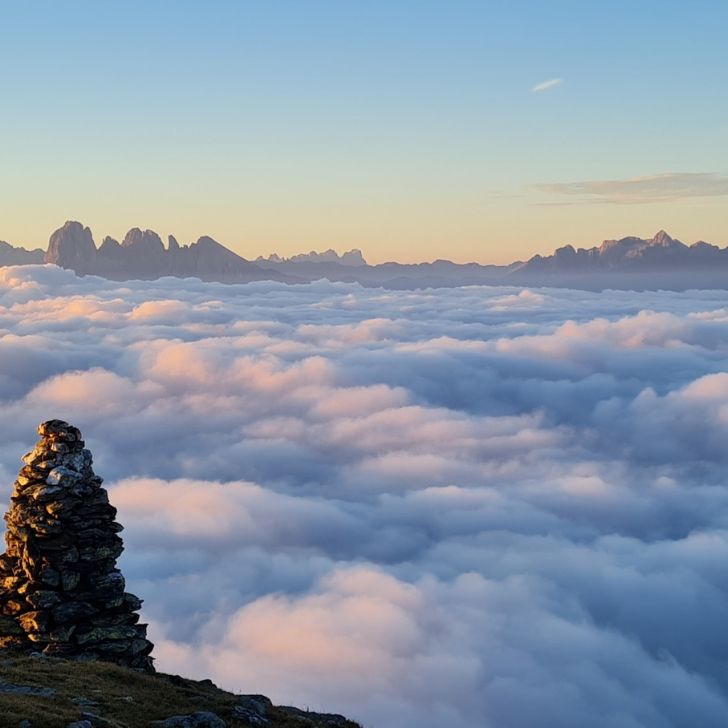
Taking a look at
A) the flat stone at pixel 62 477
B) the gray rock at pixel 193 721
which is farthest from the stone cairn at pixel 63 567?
the gray rock at pixel 193 721

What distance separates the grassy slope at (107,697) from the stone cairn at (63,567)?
10.7 ft

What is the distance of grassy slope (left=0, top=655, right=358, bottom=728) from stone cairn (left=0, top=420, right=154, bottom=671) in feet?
10.7

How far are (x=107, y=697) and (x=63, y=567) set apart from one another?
13.0 metres

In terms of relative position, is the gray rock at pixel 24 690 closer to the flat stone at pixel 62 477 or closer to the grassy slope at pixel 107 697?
the grassy slope at pixel 107 697

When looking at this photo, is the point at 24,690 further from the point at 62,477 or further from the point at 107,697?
the point at 62,477

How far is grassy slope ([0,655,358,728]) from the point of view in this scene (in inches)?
1141

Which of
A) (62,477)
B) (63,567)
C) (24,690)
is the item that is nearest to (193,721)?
(24,690)

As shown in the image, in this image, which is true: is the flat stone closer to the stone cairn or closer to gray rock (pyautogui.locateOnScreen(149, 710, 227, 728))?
the stone cairn

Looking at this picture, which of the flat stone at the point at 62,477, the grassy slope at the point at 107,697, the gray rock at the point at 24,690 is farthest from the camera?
the flat stone at the point at 62,477

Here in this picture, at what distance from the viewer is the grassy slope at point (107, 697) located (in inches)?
1141

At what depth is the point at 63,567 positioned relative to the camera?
45.4 meters

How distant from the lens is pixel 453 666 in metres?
192

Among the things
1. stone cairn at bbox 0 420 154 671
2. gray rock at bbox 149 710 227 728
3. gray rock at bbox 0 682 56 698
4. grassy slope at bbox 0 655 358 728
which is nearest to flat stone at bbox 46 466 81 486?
stone cairn at bbox 0 420 154 671

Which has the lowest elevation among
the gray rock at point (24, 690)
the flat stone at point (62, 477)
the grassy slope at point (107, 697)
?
the grassy slope at point (107, 697)
